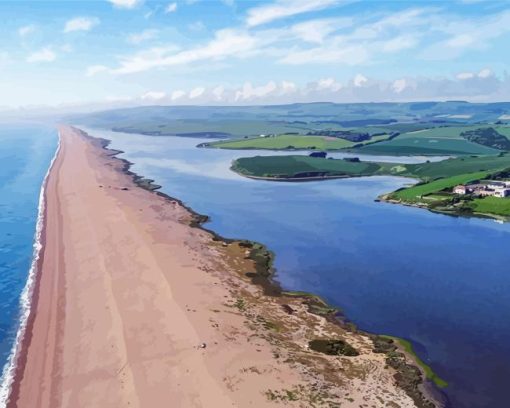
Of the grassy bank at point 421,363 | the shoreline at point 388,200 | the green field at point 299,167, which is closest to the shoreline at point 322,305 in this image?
the grassy bank at point 421,363

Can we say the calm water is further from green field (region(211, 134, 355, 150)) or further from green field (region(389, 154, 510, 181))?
green field (region(211, 134, 355, 150))

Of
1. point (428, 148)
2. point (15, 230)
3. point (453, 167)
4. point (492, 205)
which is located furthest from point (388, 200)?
point (428, 148)

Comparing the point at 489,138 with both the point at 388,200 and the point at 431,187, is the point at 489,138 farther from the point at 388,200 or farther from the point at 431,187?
the point at 388,200

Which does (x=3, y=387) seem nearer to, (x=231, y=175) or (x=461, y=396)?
(x=461, y=396)

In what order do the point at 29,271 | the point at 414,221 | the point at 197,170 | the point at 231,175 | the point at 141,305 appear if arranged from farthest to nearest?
the point at 197,170 → the point at 231,175 → the point at 414,221 → the point at 29,271 → the point at 141,305

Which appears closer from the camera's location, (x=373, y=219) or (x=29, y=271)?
(x=29, y=271)

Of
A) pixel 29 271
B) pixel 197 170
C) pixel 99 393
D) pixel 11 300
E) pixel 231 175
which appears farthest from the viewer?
pixel 197 170

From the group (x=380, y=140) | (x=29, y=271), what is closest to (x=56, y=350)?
(x=29, y=271)
